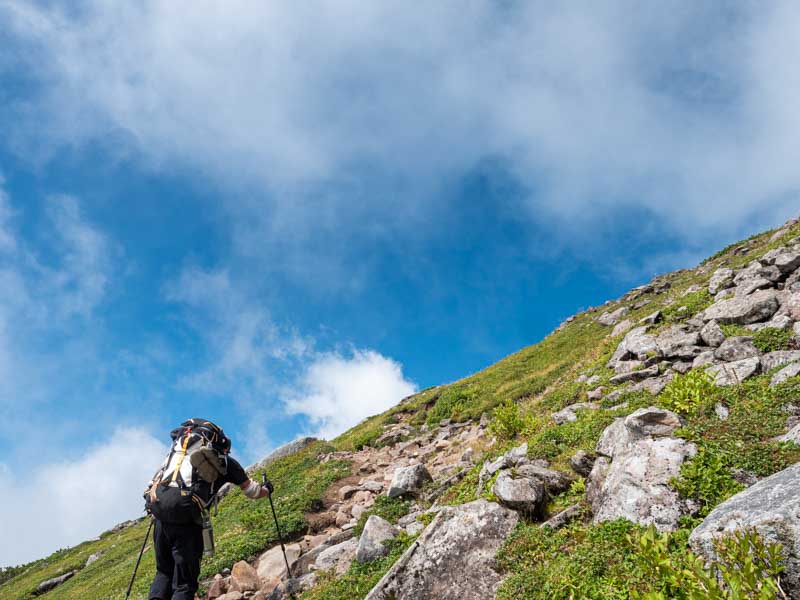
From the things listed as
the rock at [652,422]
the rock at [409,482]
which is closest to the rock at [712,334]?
the rock at [652,422]

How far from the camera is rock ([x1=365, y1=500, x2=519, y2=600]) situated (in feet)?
24.6

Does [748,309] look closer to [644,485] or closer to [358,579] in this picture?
[644,485]

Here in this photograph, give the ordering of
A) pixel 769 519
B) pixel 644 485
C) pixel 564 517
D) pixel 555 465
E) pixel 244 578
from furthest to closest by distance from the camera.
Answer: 1. pixel 244 578
2. pixel 555 465
3. pixel 564 517
4. pixel 644 485
5. pixel 769 519

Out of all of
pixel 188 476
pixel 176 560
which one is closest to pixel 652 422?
pixel 188 476

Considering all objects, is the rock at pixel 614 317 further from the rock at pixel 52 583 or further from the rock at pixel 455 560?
the rock at pixel 52 583

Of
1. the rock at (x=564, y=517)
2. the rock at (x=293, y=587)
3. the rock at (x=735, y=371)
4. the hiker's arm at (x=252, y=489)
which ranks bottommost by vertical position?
the rock at (x=564, y=517)

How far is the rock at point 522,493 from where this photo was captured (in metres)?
8.38

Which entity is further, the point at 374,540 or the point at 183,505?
the point at 374,540

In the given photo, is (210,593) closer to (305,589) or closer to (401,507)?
(305,589)

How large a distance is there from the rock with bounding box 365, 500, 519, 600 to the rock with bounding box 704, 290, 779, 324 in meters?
9.90

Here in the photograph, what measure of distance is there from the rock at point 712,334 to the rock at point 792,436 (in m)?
6.15

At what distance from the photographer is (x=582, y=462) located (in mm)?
9188

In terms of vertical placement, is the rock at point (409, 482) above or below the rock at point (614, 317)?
below

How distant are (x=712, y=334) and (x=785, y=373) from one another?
4.25m
